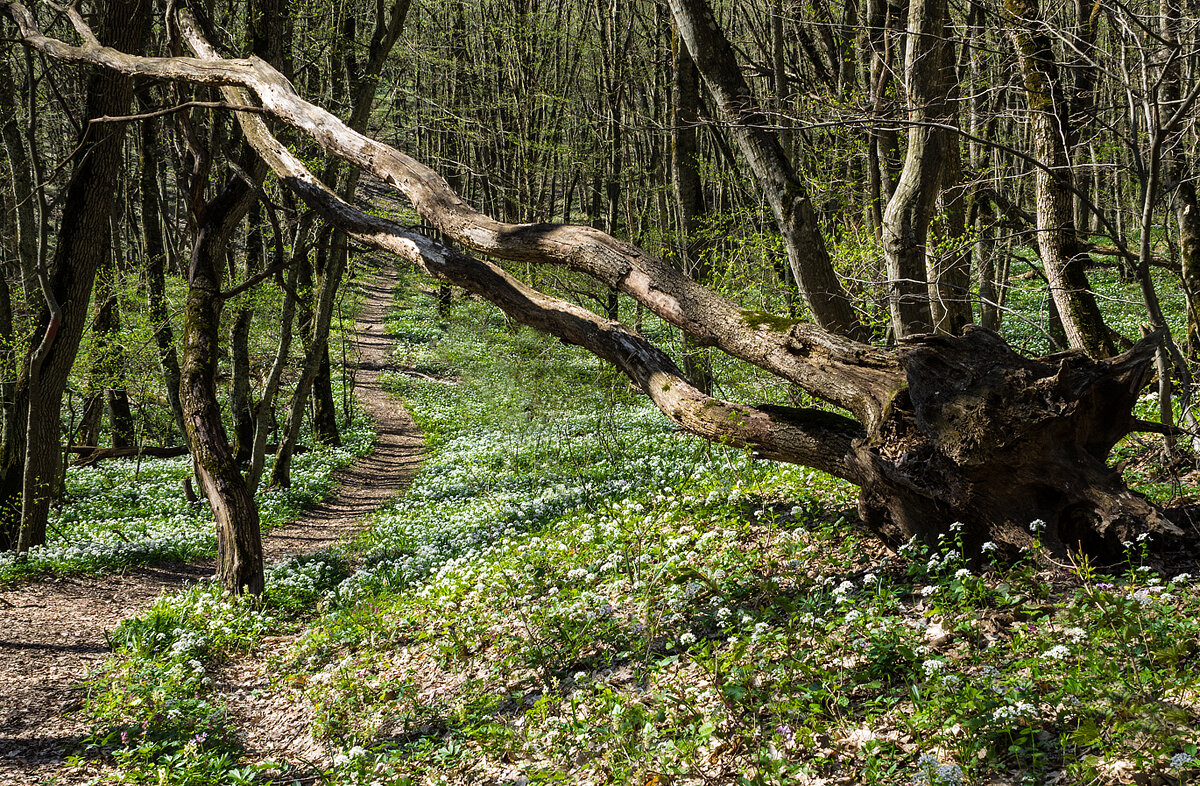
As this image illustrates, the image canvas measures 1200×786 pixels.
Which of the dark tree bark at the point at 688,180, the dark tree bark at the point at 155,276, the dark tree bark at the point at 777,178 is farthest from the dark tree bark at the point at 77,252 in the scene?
the dark tree bark at the point at 688,180

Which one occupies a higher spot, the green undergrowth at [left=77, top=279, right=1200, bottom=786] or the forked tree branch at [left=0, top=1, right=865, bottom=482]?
the forked tree branch at [left=0, top=1, right=865, bottom=482]

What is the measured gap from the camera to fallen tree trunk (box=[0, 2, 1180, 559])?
A: 4000mm

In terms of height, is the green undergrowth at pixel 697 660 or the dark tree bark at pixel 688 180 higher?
the dark tree bark at pixel 688 180

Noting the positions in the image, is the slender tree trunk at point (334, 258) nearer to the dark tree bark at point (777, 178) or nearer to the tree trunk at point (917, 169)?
the dark tree bark at point (777, 178)

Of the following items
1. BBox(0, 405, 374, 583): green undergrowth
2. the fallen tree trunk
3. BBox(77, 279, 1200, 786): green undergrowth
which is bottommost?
BBox(0, 405, 374, 583): green undergrowth

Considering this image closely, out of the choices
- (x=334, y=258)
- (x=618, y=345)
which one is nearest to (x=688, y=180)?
(x=334, y=258)

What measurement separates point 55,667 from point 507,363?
9.11m

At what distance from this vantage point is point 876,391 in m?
4.59

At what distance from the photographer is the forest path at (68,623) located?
4898 millimetres

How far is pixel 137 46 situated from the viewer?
9.05m

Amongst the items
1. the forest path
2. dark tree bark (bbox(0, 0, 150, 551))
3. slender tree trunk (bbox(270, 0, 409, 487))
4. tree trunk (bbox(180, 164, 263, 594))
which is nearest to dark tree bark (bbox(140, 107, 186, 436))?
slender tree trunk (bbox(270, 0, 409, 487))

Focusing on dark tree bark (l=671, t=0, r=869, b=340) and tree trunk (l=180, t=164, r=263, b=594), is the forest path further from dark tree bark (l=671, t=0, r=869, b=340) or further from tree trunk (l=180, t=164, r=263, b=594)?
dark tree bark (l=671, t=0, r=869, b=340)

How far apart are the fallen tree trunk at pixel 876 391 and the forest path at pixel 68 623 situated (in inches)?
165

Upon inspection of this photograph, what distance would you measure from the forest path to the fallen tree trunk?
419 centimetres
